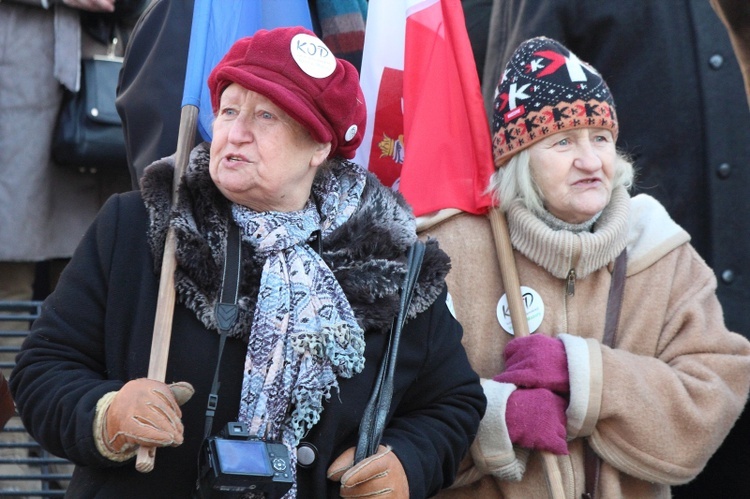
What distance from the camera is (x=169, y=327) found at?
114 inches

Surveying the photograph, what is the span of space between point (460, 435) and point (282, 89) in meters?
1.05

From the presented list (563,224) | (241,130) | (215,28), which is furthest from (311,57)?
(563,224)

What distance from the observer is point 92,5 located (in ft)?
14.5

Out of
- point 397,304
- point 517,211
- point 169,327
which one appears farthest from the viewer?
point 517,211

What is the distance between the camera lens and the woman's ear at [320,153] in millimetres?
3234

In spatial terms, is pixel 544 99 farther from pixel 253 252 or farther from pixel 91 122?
pixel 91 122

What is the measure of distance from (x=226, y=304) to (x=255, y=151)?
0.42 m

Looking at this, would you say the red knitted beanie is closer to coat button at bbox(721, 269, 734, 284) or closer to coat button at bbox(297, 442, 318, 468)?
coat button at bbox(297, 442, 318, 468)

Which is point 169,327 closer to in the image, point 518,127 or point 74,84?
point 518,127

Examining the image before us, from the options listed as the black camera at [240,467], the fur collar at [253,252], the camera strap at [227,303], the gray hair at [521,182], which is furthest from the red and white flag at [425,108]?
the black camera at [240,467]

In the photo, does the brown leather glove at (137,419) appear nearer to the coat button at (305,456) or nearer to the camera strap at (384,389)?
the coat button at (305,456)

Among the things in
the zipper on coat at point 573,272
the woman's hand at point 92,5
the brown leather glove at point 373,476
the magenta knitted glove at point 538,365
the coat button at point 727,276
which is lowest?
the brown leather glove at point 373,476

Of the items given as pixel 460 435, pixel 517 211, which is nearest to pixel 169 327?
pixel 460 435

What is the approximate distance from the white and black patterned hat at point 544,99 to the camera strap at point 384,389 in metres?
0.81
